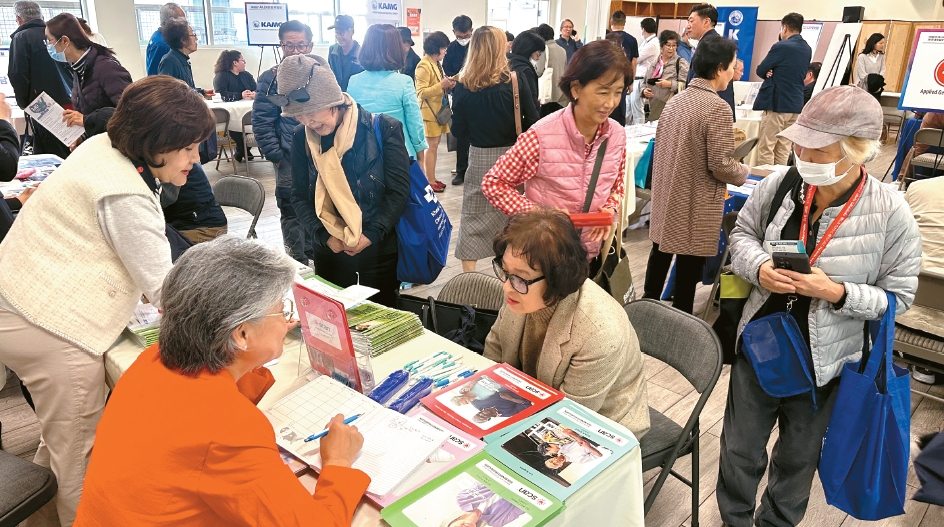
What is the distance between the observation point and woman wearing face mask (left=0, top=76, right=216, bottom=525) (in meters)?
1.75

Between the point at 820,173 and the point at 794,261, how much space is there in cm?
24

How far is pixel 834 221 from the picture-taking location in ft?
5.64

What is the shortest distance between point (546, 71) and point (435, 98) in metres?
1.90

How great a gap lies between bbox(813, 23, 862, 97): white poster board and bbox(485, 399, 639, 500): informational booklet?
6293 mm

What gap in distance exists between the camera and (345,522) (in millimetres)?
1190

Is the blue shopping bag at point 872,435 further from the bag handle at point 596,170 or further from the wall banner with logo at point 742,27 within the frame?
the wall banner with logo at point 742,27

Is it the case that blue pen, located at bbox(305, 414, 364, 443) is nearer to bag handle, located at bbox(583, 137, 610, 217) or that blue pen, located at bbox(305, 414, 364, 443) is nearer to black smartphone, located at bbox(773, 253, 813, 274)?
black smartphone, located at bbox(773, 253, 813, 274)

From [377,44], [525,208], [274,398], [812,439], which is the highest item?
[377,44]

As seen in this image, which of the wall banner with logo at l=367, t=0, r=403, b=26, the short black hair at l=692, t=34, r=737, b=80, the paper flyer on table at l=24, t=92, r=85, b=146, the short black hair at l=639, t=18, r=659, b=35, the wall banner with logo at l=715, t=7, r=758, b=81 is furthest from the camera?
the wall banner with logo at l=715, t=7, r=758, b=81

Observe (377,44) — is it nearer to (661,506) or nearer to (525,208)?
(525,208)

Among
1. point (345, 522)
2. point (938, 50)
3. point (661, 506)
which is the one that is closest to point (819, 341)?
point (661, 506)

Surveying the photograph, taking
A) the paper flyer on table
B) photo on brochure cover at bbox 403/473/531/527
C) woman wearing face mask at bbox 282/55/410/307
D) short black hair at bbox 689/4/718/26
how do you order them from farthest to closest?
short black hair at bbox 689/4/718/26 → the paper flyer on table → woman wearing face mask at bbox 282/55/410/307 → photo on brochure cover at bbox 403/473/531/527

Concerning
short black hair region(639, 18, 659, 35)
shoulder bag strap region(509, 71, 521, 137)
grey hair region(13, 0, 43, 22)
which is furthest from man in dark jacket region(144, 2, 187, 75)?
short black hair region(639, 18, 659, 35)

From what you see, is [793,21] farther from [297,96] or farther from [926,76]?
[297,96]
